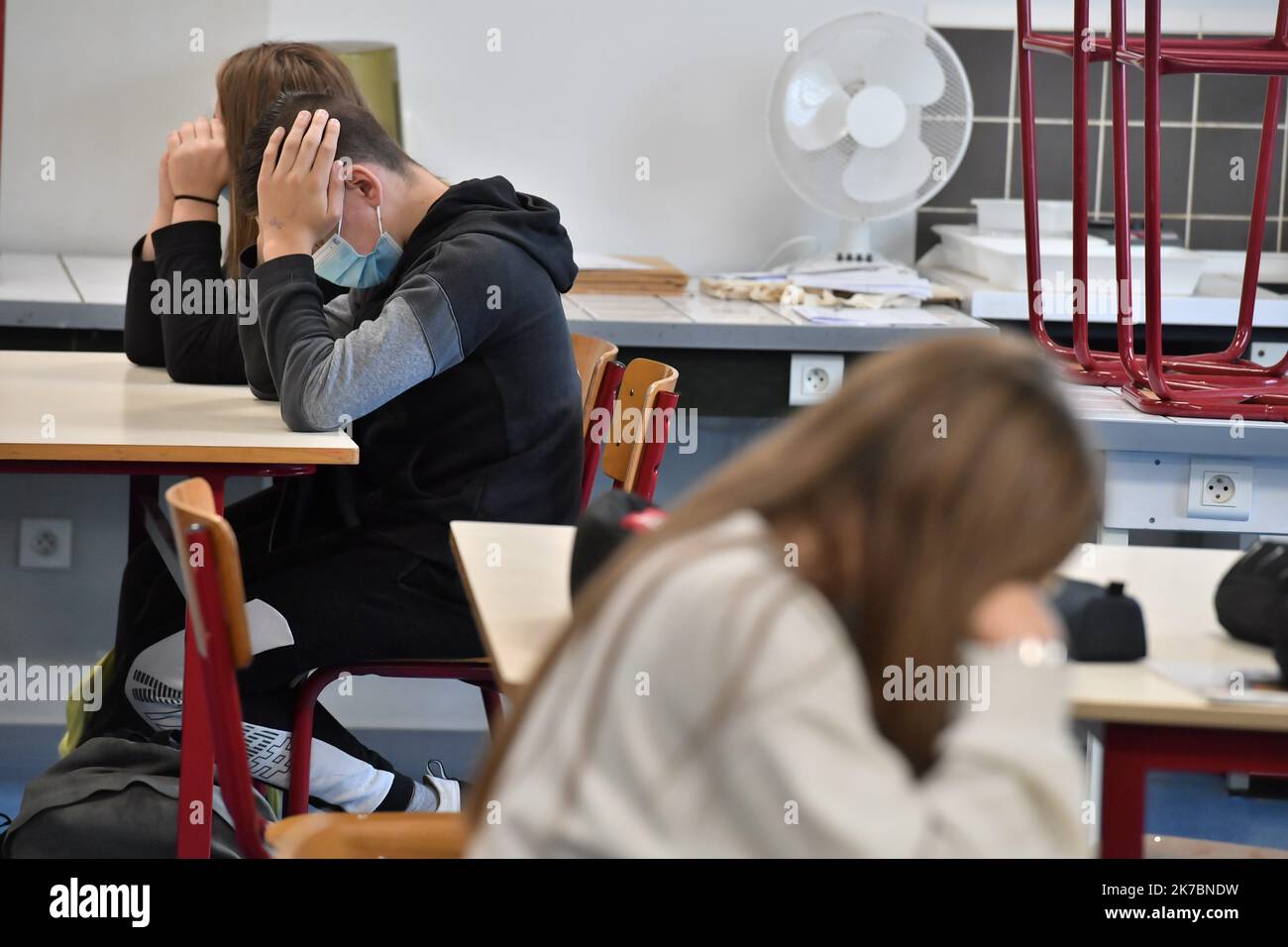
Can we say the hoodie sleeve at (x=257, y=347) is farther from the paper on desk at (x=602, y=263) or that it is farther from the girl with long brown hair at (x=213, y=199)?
the paper on desk at (x=602, y=263)

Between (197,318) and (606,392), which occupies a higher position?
(197,318)

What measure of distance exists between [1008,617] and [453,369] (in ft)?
3.91

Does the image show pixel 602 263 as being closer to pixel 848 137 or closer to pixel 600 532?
pixel 848 137

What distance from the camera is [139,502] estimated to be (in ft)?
7.89

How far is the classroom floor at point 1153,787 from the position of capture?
8.84 feet

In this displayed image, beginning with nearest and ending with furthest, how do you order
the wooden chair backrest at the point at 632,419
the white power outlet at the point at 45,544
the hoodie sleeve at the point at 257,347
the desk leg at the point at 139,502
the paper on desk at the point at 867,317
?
the wooden chair backrest at the point at 632,419, the hoodie sleeve at the point at 257,347, the desk leg at the point at 139,502, the paper on desk at the point at 867,317, the white power outlet at the point at 45,544

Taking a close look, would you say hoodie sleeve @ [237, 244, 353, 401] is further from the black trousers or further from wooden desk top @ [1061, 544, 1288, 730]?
wooden desk top @ [1061, 544, 1288, 730]

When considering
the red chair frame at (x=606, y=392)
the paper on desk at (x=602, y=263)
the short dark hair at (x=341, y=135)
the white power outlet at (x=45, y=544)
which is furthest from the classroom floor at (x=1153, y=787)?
the short dark hair at (x=341, y=135)

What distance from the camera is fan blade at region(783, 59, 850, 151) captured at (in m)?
2.77

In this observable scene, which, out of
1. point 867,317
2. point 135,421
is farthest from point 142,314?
point 867,317

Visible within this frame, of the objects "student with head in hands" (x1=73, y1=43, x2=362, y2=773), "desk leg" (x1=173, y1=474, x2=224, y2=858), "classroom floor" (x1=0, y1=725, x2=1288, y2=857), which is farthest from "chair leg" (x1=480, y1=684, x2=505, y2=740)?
"classroom floor" (x1=0, y1=725, x2=1288, y2=857)

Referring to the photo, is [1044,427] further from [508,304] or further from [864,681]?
[508,304]
